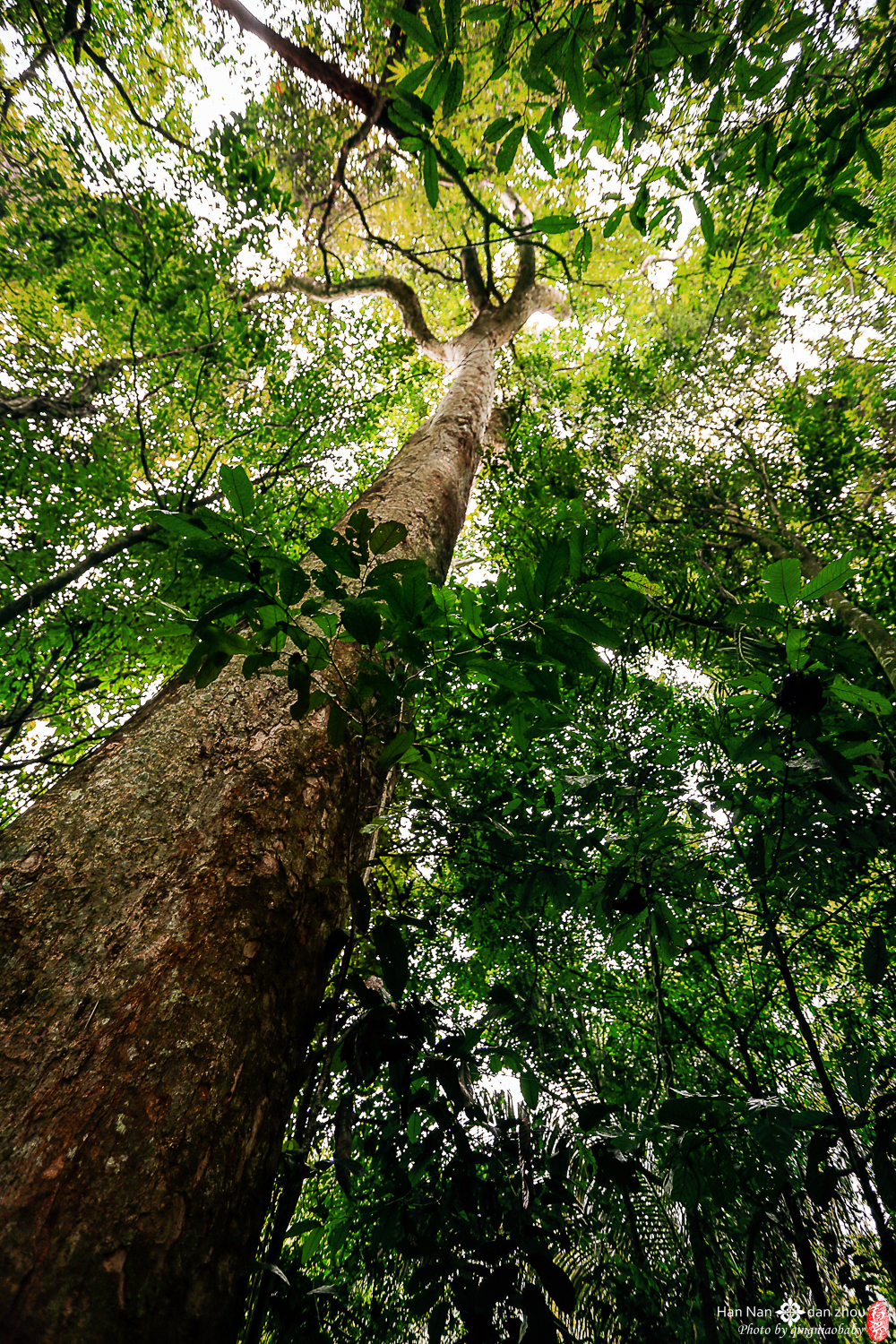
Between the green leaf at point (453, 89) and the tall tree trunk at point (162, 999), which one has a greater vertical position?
the green leaf at point (453, 89)

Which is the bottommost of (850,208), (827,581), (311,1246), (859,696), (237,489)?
(311,1246)

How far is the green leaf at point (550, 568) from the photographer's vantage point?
3.47 feet

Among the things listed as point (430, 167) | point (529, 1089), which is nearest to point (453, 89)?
point (430, 167)

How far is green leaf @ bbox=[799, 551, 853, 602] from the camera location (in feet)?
3.70

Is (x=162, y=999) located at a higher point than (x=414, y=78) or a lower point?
lower

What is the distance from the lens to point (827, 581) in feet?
3.85

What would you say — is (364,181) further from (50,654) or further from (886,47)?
(886,47)

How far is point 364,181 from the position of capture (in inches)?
285

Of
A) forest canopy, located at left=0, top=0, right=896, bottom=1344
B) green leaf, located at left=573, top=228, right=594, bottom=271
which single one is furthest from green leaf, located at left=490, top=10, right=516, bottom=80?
green leaf, located at left=573, top=228, right=594, bottom=271

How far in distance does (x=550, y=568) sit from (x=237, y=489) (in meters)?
0.62

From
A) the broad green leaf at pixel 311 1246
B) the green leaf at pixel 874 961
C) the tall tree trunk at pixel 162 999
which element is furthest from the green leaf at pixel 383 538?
the broad green leaf at pixel 311 1246

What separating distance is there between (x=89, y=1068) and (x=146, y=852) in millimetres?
364

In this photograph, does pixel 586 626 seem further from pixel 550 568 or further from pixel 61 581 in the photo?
pixel 61 581

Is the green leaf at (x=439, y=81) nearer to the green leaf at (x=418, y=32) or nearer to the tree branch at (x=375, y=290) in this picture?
the green leaf at (x=418, y=32)
